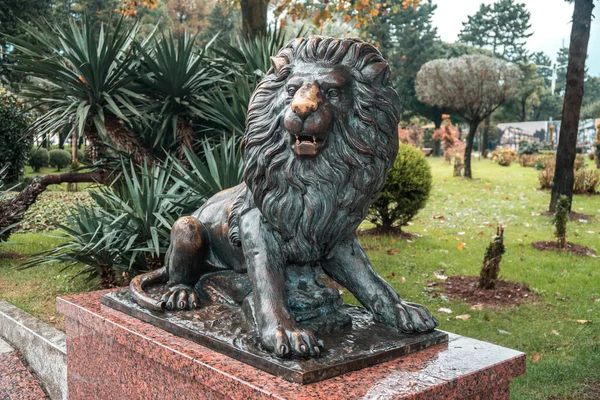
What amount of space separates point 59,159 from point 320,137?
25.2 meters

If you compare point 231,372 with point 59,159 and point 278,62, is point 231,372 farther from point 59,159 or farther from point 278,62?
point 59,159

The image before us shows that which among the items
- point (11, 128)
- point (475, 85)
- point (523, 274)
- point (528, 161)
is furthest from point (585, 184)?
point (11, 128)

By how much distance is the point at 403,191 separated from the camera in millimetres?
9492

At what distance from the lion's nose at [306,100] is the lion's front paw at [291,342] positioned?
86cm

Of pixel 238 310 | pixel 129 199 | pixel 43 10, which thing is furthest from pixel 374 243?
pixel 43 10

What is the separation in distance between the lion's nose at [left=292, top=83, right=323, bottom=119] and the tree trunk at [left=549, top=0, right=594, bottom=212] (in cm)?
996

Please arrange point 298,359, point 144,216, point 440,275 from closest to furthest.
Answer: point 298,359 < point 144,216 < point 440,275

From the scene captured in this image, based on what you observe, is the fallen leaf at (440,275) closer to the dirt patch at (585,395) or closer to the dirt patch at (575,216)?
the dirt patch at (585,395)

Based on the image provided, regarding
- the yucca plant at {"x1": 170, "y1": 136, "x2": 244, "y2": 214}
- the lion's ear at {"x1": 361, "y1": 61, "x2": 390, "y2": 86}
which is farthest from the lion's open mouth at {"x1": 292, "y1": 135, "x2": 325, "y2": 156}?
the yucca plant at {"x1": 170, "y1": 136, "x2": 244, "y2": 214}

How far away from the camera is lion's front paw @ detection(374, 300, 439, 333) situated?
2.72 m

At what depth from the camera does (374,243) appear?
9.17 meters

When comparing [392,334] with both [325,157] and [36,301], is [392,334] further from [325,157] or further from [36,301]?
[36,301]

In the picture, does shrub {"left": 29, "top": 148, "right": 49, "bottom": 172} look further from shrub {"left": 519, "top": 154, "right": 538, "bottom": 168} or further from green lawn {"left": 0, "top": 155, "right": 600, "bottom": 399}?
shrub {"left": 519, "top": 154, "right": 538, "bottom": 168}

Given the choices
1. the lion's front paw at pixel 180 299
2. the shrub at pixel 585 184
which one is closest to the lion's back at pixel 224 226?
the lion's front paw at pixel 180 299
